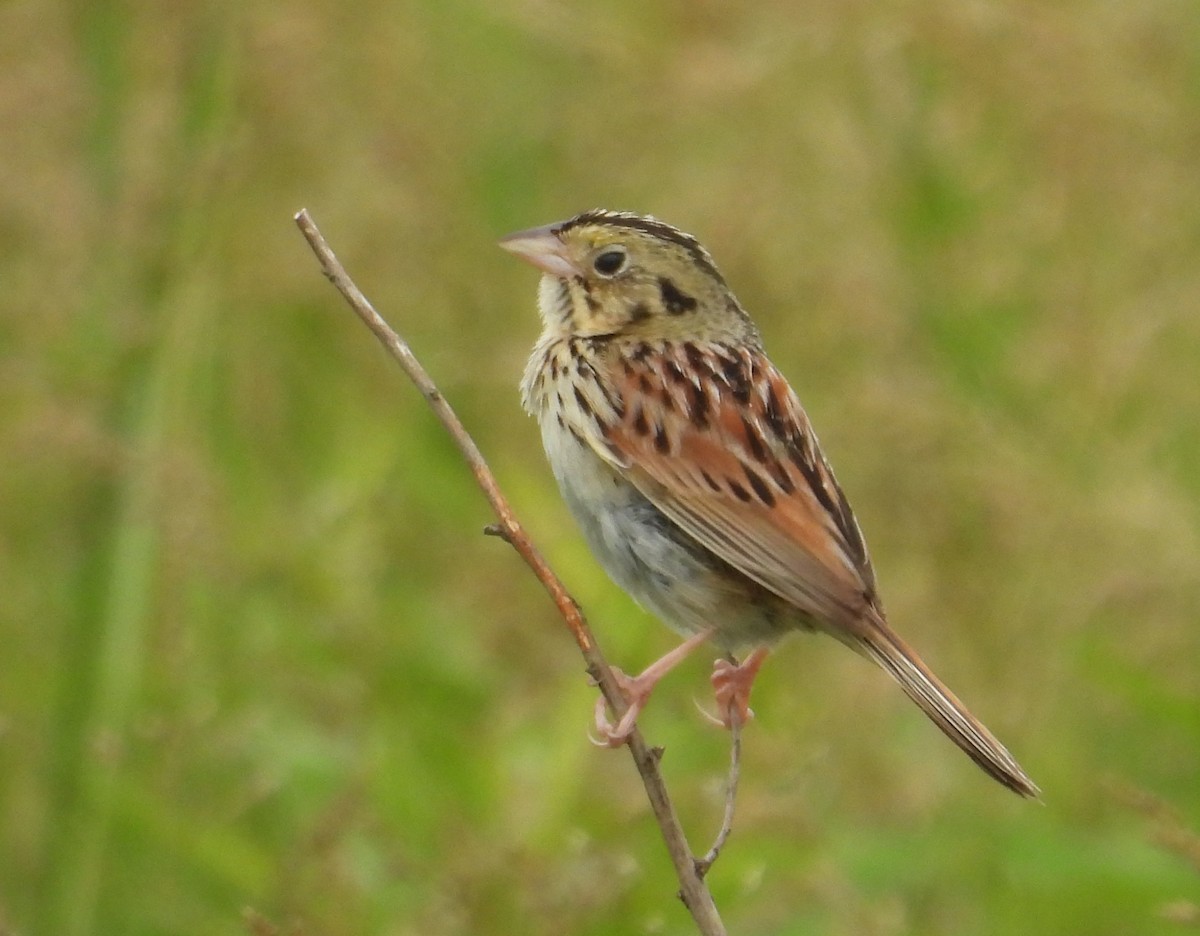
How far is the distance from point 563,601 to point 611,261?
1086 millimetres

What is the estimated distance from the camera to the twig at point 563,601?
8.27 ft

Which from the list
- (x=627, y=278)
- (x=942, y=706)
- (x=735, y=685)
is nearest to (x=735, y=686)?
(x=735, y=685)

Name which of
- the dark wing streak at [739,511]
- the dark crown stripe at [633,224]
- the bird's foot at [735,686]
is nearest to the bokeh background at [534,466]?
the bird's foot at [735,686]

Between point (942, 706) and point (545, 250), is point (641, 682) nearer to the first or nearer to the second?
point (942, 706)

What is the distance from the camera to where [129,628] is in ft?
13.4

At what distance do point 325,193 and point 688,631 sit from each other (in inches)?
78.4

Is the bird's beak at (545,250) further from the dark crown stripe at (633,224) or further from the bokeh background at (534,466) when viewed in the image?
the bokeh background at (534,466)

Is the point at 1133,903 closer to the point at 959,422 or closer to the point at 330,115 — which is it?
the point at 959,422

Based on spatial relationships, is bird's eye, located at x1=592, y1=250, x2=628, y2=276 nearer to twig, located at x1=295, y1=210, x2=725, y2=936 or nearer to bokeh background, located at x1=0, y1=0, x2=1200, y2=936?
bokeh background, located at x1=0, y1=0, x2=1200, y2=936

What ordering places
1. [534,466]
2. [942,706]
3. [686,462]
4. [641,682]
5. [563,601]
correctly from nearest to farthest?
[563,601], [942,706], [641,682], [686,462], [534,466]

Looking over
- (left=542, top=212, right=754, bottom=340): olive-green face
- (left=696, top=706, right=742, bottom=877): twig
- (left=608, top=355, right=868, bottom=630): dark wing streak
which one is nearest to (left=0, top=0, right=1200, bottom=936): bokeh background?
(left=696, top=706, right=742, bottom=877): twig

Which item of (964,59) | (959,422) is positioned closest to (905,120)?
(964,59)

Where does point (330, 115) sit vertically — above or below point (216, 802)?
above

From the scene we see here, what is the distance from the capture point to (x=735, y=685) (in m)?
3.43
